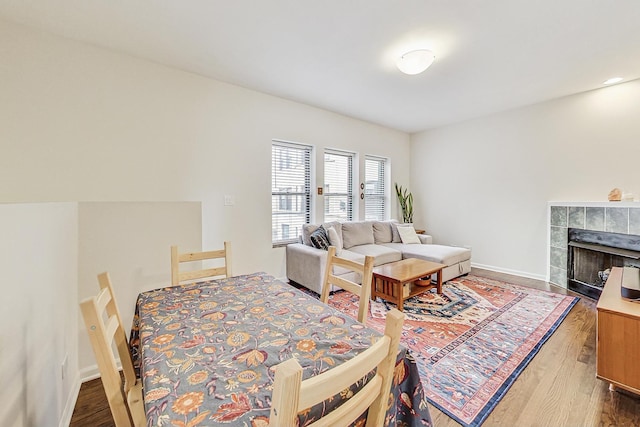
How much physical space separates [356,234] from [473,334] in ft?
7.18

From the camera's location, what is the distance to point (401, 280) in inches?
109

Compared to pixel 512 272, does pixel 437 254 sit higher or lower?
higher

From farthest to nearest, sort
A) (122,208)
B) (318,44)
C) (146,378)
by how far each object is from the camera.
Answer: (318,44) < (122,208) < (146,378)

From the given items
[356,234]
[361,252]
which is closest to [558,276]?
[361,252]

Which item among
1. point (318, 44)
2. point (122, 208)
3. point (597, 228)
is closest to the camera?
point (122, 208)

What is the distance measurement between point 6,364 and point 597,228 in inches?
200

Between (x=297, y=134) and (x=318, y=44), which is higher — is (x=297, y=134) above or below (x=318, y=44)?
below

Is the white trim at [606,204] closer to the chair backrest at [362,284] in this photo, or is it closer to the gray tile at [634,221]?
the gray tile at [634,221]

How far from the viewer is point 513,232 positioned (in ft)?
14.0

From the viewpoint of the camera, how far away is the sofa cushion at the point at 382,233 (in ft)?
15.2

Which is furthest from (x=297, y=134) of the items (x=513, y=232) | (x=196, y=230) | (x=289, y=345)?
(x=513, y=232)

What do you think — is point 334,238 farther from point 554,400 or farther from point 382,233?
point 554,400

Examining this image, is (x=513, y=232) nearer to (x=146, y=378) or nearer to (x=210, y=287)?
(x=210, y=287)

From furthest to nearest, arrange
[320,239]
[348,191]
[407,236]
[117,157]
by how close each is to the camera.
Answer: [348,191]
[407,236]
[320,239]
[117,157]
